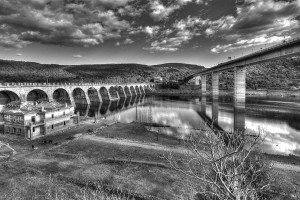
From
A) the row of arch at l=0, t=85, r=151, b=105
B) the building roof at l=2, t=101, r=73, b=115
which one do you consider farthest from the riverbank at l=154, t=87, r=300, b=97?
the building roof at l=2, t=101, r=73, b=115

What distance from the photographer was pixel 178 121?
66.8 metres

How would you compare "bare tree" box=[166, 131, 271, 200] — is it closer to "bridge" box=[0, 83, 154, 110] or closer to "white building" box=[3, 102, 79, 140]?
"white building" box=[3, 102, 79, 140]

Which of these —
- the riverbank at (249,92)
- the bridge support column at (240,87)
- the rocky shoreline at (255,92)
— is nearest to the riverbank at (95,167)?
the bridge support column at (240,87)

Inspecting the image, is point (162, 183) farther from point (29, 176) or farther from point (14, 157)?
point (14, 157)

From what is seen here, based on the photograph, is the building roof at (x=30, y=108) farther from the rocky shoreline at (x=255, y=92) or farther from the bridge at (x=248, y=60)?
the rocky shoreline at (x=255, y=92)

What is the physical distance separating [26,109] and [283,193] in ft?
155

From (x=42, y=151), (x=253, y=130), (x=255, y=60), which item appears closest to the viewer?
(x=42, y=151)

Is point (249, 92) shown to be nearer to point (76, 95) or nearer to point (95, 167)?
point (76, 95)

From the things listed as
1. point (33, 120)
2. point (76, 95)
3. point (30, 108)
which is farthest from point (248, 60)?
point (76, 95)

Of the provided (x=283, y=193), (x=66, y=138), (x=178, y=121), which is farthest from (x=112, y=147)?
(x=178, y=121)

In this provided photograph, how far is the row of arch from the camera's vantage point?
9305 cm

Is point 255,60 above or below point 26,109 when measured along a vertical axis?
above

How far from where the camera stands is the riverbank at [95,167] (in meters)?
23.2

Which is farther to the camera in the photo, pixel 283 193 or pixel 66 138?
pixel 66 138
